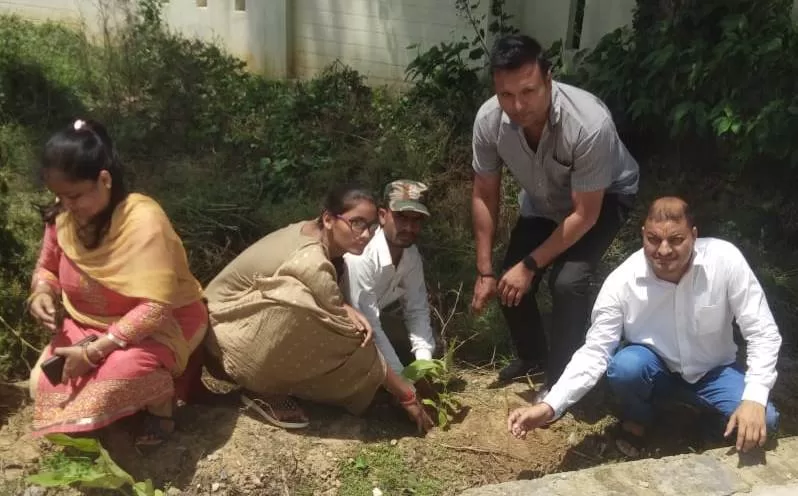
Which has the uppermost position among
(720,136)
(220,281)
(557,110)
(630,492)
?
(557,110)

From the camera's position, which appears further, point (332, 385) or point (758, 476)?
point (332, 385)

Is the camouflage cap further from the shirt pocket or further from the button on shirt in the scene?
the shirt pocket

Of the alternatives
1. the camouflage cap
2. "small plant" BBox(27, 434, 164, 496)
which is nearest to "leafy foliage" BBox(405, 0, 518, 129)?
the camouflage cap

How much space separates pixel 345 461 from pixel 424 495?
0.34 m

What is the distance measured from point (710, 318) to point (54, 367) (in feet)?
7.96

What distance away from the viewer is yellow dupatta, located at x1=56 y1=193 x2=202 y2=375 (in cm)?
→ 292

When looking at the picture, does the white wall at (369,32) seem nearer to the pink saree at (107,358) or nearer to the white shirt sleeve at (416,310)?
the white shirt sleeve at (416,310)

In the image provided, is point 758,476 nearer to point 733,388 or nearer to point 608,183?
point 733,388

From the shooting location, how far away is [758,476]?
9.04 ft

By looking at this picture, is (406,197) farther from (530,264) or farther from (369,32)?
(369,32)

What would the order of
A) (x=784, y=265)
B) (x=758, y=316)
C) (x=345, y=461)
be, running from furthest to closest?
(x=784, y=265) → (x=345, y=461) → (x=758, y=316)

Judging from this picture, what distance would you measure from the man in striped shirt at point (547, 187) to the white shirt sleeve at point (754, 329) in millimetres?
611

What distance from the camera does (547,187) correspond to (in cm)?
350

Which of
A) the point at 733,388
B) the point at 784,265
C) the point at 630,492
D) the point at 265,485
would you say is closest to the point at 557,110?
the point at 733,388
